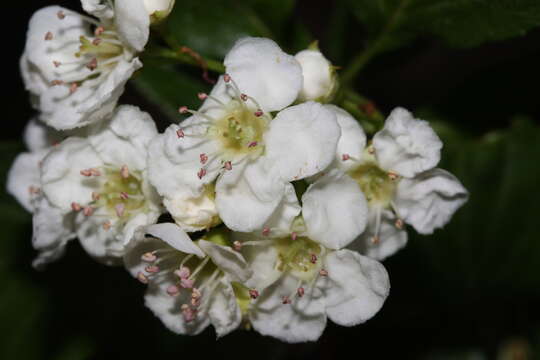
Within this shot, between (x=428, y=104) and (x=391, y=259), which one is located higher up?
(x=428, y=104)

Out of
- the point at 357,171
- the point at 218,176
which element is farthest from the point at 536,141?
the point at 218,176

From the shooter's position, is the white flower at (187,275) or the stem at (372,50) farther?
the stem at (372,50)

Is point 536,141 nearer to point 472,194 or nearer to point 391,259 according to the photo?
point 472,194

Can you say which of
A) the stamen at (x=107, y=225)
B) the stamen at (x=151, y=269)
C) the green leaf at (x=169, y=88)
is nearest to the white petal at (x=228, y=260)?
the stamen at (x=151, y=269)

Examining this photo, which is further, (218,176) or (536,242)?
(536,242)

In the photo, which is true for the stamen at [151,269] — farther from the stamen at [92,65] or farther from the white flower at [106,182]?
the stamen at [92,65]

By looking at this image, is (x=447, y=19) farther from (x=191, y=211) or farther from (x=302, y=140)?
(x=191, y=211)

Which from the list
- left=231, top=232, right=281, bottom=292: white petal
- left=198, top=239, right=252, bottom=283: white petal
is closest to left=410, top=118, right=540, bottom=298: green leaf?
left=231, top=232, right=281, bottom=292: white petal
